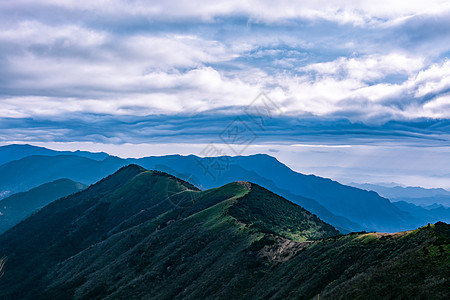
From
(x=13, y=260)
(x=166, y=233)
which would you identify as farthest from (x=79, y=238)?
(x=166, y=233)

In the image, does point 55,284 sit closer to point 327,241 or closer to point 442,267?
point 327,241

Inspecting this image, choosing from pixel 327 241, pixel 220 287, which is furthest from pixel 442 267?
pixel 220 287

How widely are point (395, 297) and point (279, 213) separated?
341 feet

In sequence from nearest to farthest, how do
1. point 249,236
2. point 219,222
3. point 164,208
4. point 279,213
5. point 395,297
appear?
point 395,297 < point 249,236 < point 219,222 < point 279,213 < point 164,208

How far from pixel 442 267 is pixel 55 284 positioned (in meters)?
138

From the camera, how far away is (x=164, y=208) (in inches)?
7357

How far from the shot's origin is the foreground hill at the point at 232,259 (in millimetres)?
49438

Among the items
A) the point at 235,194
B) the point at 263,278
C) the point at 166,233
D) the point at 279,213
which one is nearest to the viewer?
the point at 263,278

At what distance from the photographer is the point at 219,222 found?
394 feet

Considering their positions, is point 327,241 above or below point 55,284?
above

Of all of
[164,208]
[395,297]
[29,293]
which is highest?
[395,297]

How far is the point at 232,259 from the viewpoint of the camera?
90.4 meters

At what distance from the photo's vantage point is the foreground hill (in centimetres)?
4944

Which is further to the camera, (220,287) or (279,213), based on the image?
(279,213)
